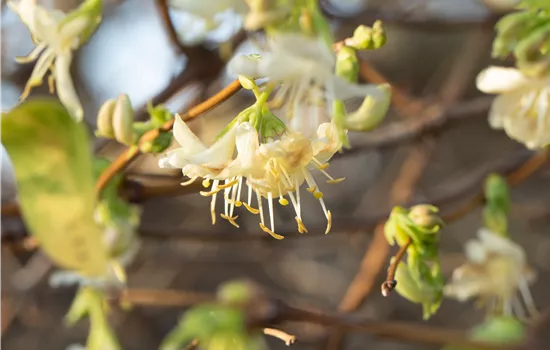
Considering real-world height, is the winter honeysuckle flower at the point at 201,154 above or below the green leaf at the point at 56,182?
below

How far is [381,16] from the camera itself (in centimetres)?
134

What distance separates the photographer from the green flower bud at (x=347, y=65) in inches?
17.6

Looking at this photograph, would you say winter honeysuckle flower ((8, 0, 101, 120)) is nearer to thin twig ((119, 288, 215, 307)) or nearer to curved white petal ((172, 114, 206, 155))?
curved white petal ((172, 114, 206, 155))

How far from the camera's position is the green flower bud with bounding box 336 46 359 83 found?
0.45m

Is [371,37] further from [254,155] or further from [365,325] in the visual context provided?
[365,325]

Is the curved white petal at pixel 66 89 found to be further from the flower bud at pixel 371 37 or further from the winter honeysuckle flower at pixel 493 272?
the winter honeysuckle flower at pixel 493 272

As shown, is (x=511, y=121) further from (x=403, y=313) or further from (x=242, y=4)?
(x=403, y=313)

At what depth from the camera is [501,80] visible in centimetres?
67

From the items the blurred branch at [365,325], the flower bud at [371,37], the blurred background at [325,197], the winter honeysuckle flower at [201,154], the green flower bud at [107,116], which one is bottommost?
the blurred background at [325,197]

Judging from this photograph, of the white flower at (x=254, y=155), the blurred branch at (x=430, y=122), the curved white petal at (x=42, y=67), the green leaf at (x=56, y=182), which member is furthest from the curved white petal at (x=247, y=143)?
the blurred branch at (x=430, y=122)

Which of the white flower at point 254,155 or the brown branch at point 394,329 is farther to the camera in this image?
the brown branch at point 394,329

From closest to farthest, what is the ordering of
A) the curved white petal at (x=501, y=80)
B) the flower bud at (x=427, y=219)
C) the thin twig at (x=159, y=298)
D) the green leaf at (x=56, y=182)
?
the green leaf at (x=56, y=182) → the flower bud at (x=427, y=219) → the curved white petal at (x=501, y=80) → the thin twig at (x=159, y=298)

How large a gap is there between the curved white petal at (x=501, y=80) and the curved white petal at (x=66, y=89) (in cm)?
39

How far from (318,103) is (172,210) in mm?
2406
